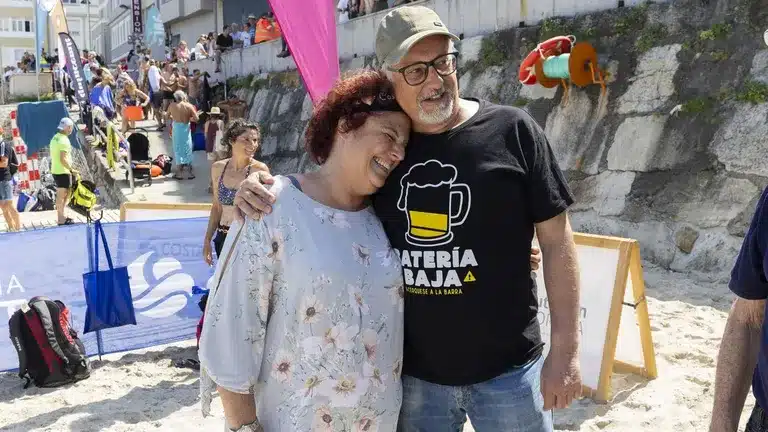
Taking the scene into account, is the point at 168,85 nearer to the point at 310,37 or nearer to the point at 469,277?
the point at 310,37

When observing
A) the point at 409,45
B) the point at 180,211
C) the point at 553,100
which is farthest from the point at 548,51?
the point at 409,45

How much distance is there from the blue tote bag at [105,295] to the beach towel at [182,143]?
28.1 ft

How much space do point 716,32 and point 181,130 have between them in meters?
9.90

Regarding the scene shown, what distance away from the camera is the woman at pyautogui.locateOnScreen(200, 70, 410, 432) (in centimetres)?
182

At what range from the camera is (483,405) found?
6.52 feet

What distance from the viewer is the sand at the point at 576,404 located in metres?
3.75

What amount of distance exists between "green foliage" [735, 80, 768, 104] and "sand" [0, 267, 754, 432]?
176 cm

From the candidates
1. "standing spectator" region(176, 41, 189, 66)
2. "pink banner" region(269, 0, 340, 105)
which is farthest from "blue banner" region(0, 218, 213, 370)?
"standing spectator" region(176, 41, 189, 66)

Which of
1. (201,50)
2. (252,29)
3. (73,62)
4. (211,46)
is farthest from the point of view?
(201,50)

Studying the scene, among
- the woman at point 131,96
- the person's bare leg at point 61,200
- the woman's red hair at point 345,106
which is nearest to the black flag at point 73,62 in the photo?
the woman at point 131,96

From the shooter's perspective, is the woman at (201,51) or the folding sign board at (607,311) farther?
the woman at (201,51)

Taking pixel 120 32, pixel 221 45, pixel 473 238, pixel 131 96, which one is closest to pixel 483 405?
pixel 473 238

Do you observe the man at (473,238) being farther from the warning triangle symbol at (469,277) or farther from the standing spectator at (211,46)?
the standing spectator at (211,46)

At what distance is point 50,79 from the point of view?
98.7ft
